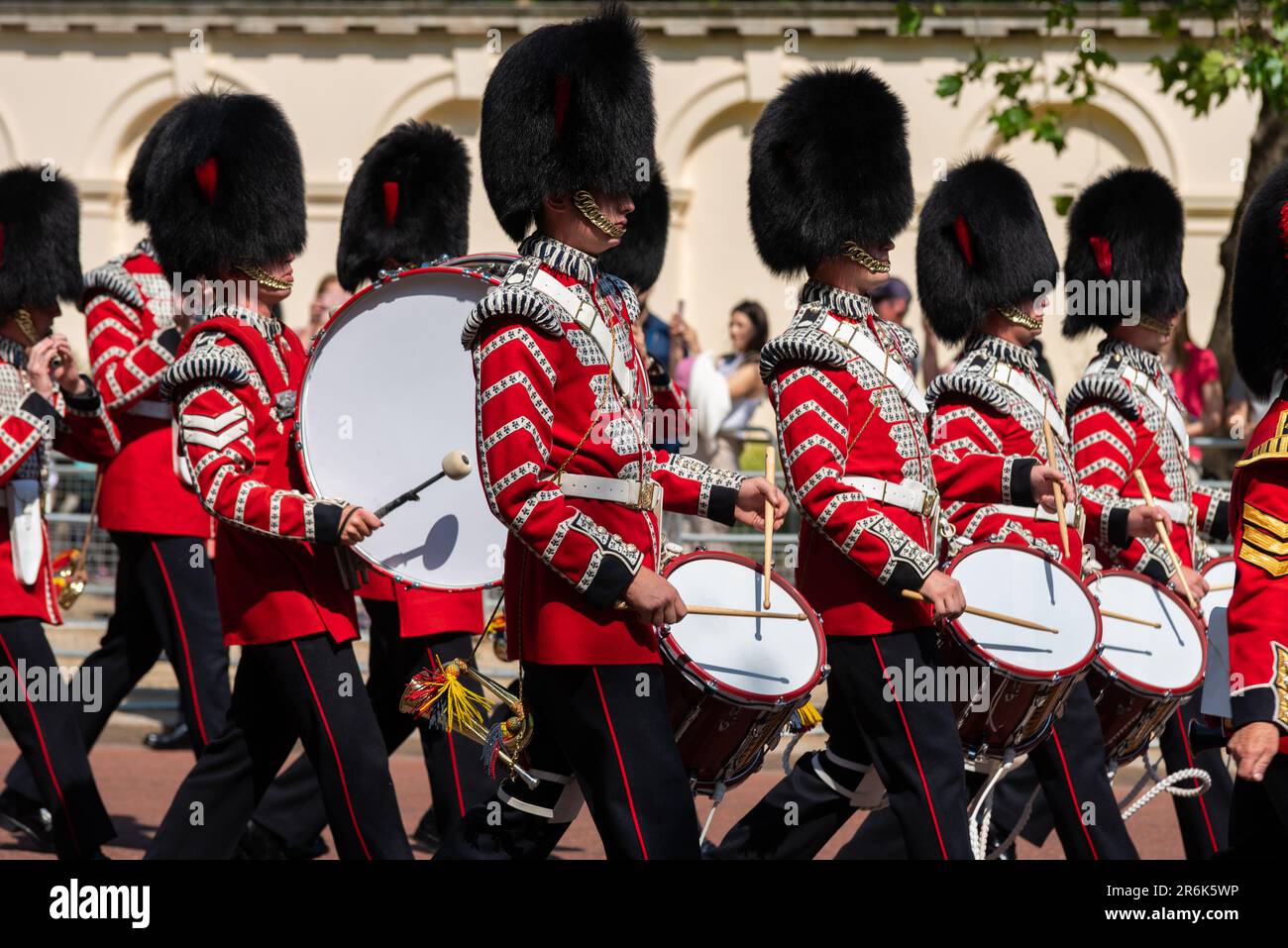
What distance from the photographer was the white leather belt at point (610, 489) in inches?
156

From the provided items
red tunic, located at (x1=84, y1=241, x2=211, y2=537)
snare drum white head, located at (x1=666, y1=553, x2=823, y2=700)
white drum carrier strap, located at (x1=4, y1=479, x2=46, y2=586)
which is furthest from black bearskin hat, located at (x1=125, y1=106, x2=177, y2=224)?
snare drum white head, located at (x1=666, y1=553, x2=823, y2=700)

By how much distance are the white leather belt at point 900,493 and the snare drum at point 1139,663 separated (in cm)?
87

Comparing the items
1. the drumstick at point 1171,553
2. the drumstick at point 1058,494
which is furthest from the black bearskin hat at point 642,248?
the drumstick at point 1171,553

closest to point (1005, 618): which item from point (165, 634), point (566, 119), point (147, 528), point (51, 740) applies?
point (566, 119)

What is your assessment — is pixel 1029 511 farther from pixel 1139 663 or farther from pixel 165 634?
pixel 165 634

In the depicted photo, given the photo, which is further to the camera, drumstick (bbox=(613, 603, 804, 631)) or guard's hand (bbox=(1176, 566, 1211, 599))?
guard's hand (bbox=(1176, 566, 1211, 599))

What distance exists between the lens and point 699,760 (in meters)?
4.34

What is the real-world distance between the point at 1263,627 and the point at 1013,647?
1219mm

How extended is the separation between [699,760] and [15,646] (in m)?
2.10

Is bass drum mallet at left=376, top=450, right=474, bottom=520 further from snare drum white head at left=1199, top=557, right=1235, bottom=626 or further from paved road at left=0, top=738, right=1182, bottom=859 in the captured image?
snare drum white head at left=1199, top=557, right=1235, bottom=626

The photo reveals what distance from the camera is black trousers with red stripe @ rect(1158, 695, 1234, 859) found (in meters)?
Result: 5.67

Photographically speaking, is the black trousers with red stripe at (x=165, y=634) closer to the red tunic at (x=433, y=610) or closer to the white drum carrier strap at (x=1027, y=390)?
the red tunic at (x=433, y=610)

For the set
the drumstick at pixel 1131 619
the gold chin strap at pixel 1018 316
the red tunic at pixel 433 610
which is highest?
the gold chin strap at pixel 1018 316

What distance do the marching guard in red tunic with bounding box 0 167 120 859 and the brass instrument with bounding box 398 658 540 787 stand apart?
4.85 feet
